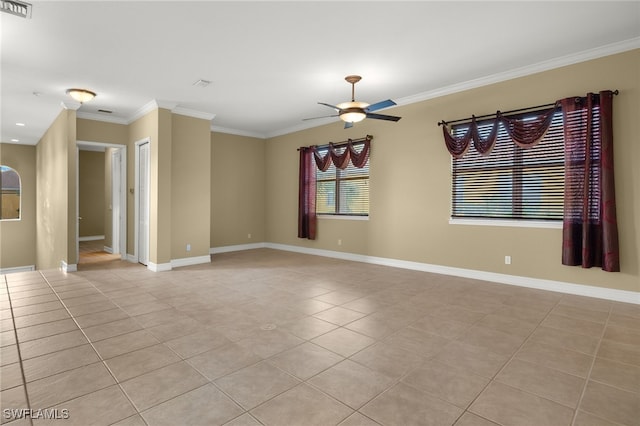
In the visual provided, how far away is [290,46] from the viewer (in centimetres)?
386

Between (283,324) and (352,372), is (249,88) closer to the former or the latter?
(283,324)

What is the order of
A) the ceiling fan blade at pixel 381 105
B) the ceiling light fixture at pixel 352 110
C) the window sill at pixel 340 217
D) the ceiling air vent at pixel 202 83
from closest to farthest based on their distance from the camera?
1. the ceiling fan blade at pixel 381 105
2. the ceiling light fixture at pixel 352 110
3. the ceiling air vent at pixel 202 83
4. the window sill at pixel 340 217

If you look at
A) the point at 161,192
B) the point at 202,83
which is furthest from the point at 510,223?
the point at 161,192

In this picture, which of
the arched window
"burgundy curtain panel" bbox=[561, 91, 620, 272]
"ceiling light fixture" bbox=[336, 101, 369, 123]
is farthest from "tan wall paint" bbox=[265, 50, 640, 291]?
the arched window

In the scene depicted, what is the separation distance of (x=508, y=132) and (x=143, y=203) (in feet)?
20.6

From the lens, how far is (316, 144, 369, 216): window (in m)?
6.81

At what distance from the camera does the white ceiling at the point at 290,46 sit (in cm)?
318

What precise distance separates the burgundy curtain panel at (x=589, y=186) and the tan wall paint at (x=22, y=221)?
12.7m

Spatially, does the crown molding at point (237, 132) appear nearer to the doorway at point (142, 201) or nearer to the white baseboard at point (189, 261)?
the doorway at point (142, 201)

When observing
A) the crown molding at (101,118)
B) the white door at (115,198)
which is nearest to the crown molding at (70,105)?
the crown molding at (101,118)

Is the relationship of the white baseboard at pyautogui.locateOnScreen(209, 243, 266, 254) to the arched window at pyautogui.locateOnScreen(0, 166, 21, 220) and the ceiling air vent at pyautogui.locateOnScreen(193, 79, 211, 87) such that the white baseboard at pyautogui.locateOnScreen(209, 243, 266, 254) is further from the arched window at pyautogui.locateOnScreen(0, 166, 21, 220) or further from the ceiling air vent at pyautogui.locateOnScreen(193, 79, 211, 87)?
the arched window at pyautogui.locateOnScreen(0, 166, 21, 220)

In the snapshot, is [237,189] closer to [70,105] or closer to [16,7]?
[70,105]

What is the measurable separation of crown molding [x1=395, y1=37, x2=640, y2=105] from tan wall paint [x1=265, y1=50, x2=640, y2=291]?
7 centimetres

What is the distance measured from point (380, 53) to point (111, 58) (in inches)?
129
